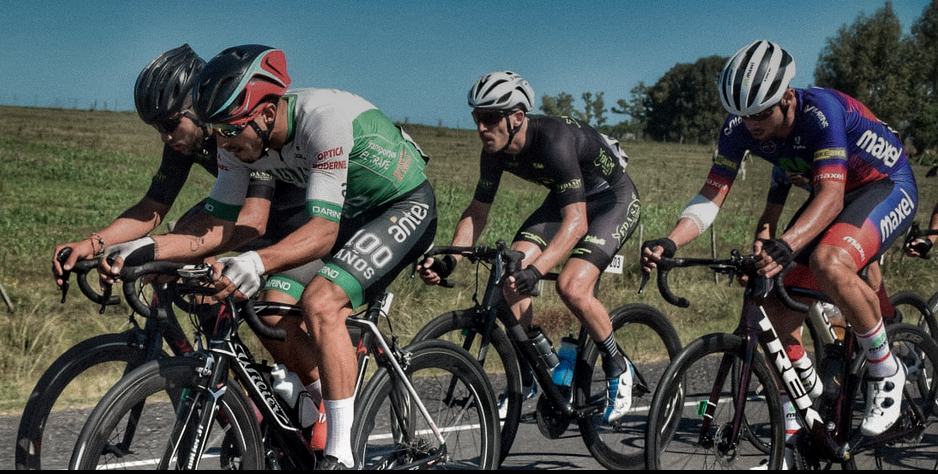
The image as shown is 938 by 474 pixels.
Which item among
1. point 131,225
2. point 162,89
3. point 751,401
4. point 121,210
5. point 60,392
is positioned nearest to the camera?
point 60,392

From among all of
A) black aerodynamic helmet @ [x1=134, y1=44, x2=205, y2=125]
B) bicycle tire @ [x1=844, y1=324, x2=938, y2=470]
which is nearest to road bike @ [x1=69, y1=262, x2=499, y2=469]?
black aerodynamic helmet @ [x1=134, y1=44, x2=205, y2=125]

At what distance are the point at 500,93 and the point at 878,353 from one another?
2469 mm

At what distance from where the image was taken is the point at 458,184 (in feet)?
92.5

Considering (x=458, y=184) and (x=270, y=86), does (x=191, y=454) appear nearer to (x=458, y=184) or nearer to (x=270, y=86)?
(x=270, y=86)

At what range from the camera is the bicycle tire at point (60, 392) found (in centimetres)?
384

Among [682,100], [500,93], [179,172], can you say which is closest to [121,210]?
[179,172]

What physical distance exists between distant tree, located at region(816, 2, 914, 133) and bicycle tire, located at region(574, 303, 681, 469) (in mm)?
75063

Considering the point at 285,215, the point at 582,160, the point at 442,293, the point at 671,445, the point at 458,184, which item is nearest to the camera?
the point at 671,445

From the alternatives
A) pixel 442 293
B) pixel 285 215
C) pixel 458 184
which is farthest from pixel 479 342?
pixel 458 184

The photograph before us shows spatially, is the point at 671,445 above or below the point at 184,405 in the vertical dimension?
below

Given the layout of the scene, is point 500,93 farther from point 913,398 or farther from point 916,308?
point 916,308

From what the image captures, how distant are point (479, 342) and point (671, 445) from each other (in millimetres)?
1140

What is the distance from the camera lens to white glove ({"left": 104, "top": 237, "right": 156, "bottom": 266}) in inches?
154

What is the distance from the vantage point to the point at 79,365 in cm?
397
